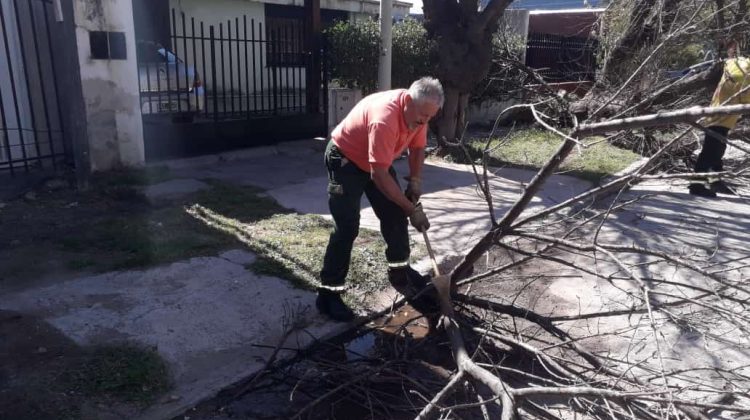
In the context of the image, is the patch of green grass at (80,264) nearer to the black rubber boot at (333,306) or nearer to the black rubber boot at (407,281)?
the black rubber boot at (333,306)

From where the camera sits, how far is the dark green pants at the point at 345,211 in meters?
3.72

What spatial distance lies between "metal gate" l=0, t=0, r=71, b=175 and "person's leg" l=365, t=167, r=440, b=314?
4.13 meters

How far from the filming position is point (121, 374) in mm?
3016

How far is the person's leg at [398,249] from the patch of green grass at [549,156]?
4.68m

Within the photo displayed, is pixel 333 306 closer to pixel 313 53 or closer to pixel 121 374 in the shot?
pixel 121 374

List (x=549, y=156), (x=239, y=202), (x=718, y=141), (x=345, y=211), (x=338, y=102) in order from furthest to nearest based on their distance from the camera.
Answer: (x=338, y=102)
(x=549, y=156)
(x=718, y=141)
(x=239, y=202)
(x=345, y=211)

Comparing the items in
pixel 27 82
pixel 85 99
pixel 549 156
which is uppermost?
pixel 27 82

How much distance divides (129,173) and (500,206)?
4.27 m

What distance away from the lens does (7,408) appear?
106 inches

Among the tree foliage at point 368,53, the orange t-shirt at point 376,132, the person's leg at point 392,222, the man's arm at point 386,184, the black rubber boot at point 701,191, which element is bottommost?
the black rubber boot at point 701,191

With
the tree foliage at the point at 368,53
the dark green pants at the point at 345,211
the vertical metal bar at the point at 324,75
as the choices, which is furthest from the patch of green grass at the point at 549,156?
the dark green pants at the point at 345,211

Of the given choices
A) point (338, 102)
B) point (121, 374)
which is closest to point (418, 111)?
point (121, 374)

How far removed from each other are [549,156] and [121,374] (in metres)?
6.98

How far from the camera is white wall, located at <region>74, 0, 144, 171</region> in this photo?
618 cm
